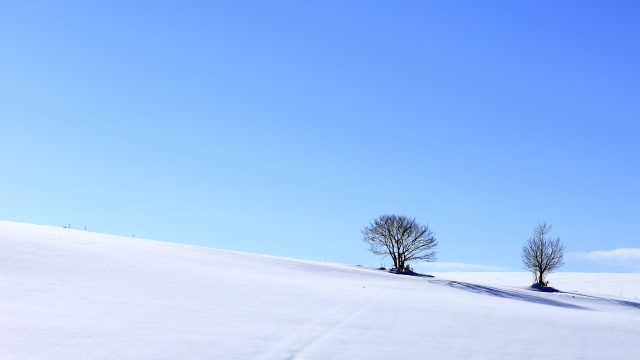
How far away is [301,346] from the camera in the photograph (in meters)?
15.0

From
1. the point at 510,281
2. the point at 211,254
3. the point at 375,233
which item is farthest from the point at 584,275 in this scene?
the point at 211,254

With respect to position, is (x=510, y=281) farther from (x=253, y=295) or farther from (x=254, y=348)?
(x=254, y=348)

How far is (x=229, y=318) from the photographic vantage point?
17.6 meters

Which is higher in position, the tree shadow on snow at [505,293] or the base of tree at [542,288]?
the base of tree at [542,288]

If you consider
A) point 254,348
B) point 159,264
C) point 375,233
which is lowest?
point 254,348

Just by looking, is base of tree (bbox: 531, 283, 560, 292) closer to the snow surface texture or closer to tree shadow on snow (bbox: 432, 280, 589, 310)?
tree shadow on snow (bbox: 432, 280, 589, 310)

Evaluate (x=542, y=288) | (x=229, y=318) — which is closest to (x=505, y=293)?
(x=542, y=288)

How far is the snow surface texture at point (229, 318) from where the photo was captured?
14117 millimetres

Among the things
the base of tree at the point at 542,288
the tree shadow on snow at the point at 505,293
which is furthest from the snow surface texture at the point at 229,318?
the base of tree at the point at 542,288

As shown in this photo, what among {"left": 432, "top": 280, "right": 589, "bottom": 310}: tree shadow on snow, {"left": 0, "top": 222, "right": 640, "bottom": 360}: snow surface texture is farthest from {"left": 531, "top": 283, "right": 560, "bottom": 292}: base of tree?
{"left": 0, "top": 222, "right": 640, "bottom": 360}: snow surface texture

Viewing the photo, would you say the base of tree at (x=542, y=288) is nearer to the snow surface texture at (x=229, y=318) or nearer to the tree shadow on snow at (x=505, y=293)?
the tree shadow on snow at (x=505, y=293)

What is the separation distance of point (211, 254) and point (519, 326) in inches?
804

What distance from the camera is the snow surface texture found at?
14117mm

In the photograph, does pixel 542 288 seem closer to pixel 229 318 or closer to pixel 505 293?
pixel 505 293
